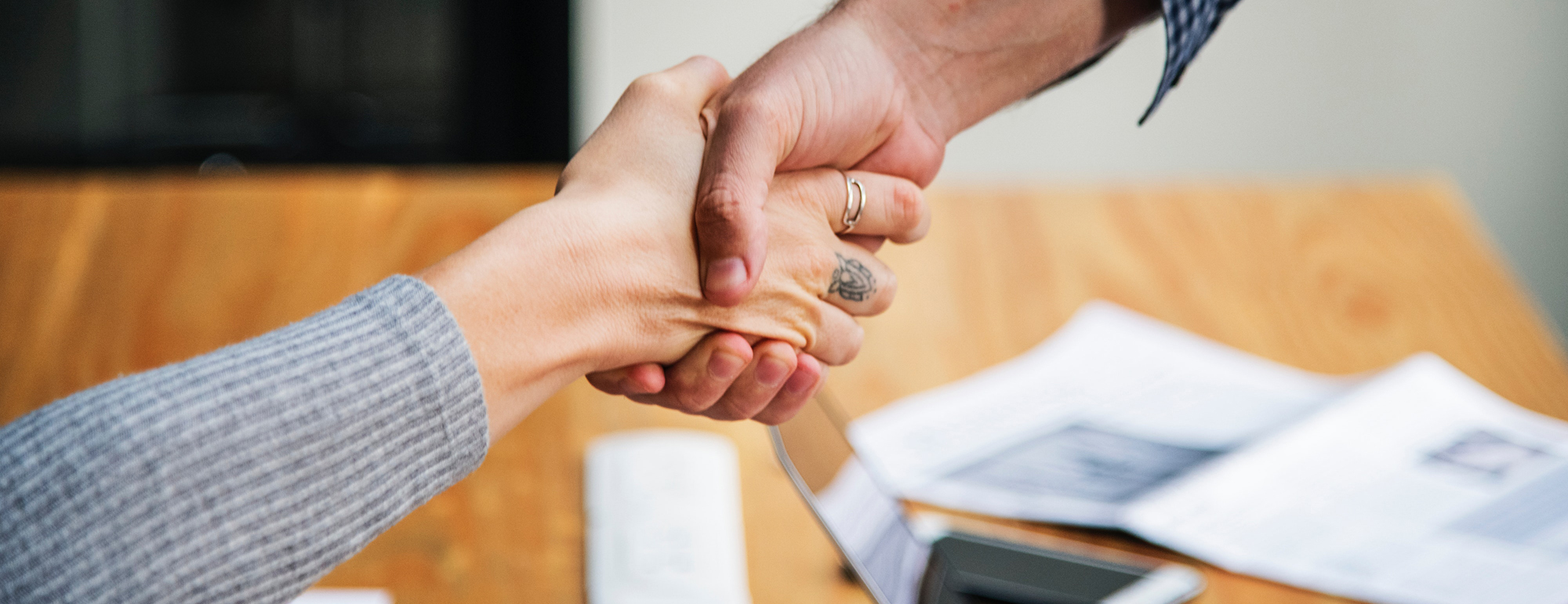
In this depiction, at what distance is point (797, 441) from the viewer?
0.70m

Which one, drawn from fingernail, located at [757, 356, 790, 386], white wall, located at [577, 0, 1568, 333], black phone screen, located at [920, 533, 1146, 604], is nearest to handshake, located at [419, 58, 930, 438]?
fingernail, located at [757, 356, 790, 386]

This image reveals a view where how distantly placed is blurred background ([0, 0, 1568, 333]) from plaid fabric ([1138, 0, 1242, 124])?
137 cm

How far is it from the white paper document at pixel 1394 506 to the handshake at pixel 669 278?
26 cm

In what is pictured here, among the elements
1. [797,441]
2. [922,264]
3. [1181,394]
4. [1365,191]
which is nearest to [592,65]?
[922,264]

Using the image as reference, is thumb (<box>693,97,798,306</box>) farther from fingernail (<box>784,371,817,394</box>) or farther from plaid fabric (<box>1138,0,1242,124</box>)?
plaid fabric (<box>1138,0,1242,124</box>)

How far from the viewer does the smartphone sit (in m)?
0.65

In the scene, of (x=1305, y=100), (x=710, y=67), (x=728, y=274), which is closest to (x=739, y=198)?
(x=728, y=274)

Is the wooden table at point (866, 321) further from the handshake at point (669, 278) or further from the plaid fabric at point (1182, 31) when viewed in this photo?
the plaid fabric at point (1182, 31)

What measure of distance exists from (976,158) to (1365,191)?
963mm

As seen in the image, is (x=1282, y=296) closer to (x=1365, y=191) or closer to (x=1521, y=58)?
(x=1365, y=191)

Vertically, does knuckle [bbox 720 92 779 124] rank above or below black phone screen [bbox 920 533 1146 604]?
above

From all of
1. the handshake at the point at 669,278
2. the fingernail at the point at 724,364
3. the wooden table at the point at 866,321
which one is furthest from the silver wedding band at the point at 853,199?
the wooden table at the point at 866,321

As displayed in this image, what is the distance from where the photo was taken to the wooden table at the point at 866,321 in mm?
835

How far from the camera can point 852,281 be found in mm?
746
